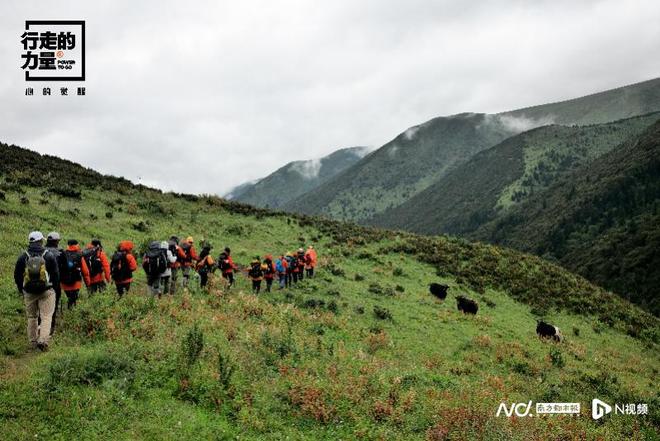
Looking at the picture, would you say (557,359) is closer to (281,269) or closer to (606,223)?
(281,269)

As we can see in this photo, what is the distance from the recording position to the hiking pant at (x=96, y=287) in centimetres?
1406

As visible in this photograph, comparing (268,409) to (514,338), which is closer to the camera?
(268,409)

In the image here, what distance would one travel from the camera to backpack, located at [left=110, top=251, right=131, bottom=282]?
1426 centimetres

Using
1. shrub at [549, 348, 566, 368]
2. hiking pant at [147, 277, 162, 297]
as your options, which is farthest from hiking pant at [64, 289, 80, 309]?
shrub at [549, 348, 566, 368]

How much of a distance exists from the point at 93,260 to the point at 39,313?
3.79m

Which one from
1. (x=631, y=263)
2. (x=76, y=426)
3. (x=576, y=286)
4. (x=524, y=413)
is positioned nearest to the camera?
(x=76, y=426)

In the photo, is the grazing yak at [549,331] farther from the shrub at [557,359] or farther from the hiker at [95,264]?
the hiker at [95,264]

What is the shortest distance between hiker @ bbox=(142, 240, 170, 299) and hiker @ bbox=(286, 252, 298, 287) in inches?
305

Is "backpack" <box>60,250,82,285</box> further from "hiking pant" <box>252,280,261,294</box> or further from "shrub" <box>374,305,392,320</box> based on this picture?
"shrub" <box>374,305,392,320</box>

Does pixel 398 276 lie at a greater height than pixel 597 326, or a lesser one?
greater

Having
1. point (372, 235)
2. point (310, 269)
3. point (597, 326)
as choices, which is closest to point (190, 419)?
point (310, 269)

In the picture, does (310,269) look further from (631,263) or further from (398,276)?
(631,263)

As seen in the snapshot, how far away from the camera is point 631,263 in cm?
8306

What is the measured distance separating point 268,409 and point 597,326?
85.4 feet
